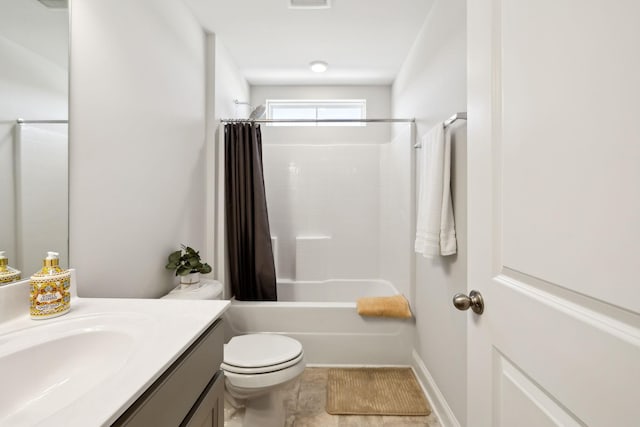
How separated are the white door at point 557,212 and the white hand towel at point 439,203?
72 cm

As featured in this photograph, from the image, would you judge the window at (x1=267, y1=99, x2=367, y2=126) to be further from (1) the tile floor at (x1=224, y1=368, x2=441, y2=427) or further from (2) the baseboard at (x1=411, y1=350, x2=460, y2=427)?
(1) the tile floor at (x1=224, y1=368, x2=441, y2=427)

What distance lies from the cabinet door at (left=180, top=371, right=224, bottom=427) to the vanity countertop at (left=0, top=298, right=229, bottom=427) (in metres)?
0.18

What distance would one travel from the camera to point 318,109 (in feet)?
10.8

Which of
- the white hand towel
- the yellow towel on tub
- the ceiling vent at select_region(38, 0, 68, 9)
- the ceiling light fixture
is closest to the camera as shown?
the ceiling vent at select_region(38, 0, 68, 9)

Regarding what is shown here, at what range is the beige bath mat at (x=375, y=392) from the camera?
1.70 meters

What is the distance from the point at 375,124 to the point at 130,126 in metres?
2.41

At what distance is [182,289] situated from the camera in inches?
65.1

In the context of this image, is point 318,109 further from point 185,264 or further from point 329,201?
point 185,264

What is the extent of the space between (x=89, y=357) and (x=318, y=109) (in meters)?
3.01

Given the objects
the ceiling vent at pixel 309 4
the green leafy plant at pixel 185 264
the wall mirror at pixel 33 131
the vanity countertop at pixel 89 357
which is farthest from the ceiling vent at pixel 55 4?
the ceiling vent at pixel 309 4

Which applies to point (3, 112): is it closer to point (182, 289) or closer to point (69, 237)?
point (69, 237)

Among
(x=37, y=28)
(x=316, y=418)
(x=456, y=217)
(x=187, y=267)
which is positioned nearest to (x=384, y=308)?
(x=316, y=418)

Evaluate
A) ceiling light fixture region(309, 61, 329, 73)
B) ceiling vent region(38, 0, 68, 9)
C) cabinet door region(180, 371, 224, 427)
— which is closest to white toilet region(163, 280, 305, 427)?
cabinet door region(180, 371, 224, 427)

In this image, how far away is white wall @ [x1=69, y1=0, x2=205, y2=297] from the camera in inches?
43.4
